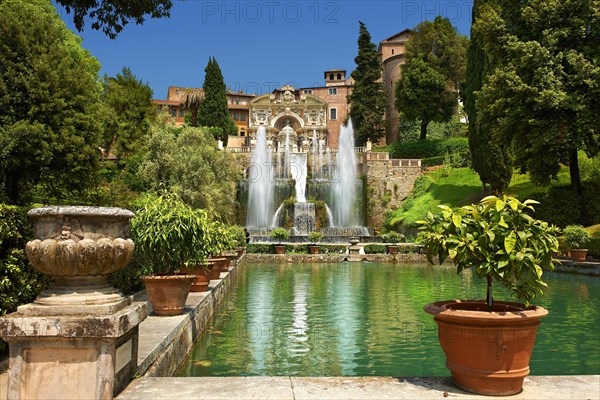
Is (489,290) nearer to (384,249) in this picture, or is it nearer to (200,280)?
(200,280)

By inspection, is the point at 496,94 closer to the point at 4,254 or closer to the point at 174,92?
the point at 4,254

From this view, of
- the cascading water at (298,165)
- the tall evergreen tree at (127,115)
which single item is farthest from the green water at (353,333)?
the cascading water at (298,165)

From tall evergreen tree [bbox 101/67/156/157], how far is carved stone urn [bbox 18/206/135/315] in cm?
3759

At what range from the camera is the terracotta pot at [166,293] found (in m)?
6.54

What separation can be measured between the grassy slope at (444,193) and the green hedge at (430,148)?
7.10 metres

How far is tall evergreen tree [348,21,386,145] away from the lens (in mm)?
54750

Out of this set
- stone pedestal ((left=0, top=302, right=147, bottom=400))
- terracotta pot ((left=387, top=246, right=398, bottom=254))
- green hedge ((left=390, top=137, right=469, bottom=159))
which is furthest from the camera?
green hedge ((left=390, top=137, right=469, bottom=159))

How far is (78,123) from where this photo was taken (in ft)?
65.7

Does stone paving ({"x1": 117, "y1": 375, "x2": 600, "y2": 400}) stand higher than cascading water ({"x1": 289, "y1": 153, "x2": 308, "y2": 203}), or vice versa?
cascading water ({"x1": 289, "y1": 153, "x2": 308, "y2": 203})

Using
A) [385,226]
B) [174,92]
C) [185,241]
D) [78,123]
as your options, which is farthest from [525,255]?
[174,92]

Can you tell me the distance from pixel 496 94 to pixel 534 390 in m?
21.6

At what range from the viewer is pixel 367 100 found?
5512 cm

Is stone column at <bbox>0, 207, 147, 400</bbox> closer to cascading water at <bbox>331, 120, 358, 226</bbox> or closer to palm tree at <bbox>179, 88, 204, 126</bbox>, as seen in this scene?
cascading water at <bbox>331, 120, 358, 226</bbox>

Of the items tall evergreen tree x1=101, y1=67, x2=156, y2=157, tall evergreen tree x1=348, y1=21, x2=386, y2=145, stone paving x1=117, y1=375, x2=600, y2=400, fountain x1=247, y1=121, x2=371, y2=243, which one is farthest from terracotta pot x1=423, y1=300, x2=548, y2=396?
tall evergreen tree x1=348, y1=21, x2=386, y2=145
